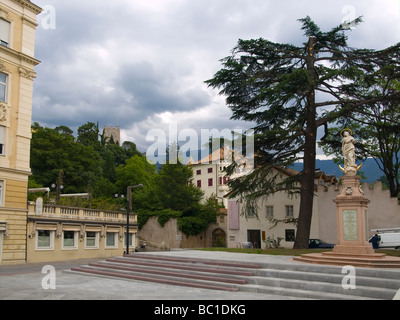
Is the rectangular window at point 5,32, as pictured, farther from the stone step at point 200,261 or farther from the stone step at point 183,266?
the stone step at point 200,261

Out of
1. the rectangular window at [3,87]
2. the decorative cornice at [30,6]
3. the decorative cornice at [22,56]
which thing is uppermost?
the decorative cornice at [30,6]

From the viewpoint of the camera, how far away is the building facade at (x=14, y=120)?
81.1 ft

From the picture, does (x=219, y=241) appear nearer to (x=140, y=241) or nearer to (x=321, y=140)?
(x=140, y=241)

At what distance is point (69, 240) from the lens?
31406mm

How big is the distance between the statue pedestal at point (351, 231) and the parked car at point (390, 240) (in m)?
16.3

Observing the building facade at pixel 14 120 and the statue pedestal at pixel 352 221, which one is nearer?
the statue pedestal at pixel 352 221

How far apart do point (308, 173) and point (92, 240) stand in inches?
773

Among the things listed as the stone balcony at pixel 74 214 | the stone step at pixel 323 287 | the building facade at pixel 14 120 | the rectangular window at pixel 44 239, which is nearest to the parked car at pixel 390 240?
the stone step at pixel 323 287

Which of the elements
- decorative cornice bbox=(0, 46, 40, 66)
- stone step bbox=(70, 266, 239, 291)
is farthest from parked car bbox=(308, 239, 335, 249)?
decorative cornice bbox=(0, 46, 40, 66)

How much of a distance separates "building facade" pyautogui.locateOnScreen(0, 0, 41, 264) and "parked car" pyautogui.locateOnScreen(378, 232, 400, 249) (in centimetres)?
2546

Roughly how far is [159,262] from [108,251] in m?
20.3

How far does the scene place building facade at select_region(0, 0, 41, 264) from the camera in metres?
24.7

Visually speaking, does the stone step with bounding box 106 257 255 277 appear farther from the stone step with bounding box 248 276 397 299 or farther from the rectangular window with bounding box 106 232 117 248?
the rectangular window with bounding box 106 232 117 248

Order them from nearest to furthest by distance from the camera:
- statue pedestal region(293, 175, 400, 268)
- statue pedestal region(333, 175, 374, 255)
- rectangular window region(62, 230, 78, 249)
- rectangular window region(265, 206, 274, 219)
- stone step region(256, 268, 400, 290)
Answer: stone step region(256, 268, 400, 290)
statue pedestal region(293, 175, 400, 268)
statue pedestal region(333, 175, 374, 255)
rectangular window region(62, 230, 78, 249)
rectangular window region(265, 206, 274, 219)
